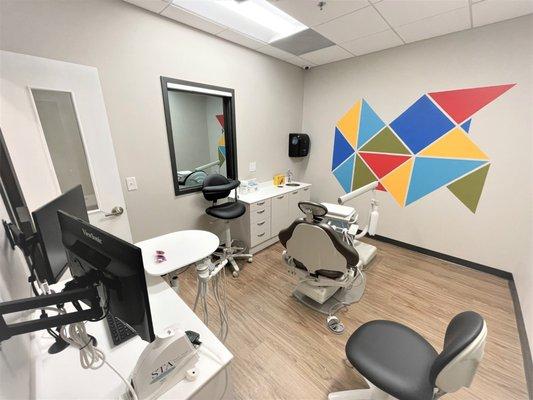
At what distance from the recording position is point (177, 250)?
1.34 metres

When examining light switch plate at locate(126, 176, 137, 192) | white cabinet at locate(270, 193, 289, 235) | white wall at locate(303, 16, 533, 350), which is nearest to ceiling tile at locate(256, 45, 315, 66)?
white wall at locate(303, 16, 533, 350)

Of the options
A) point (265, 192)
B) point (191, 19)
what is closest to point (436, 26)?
point (191, 19)

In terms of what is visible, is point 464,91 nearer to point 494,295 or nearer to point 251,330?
point 494,295

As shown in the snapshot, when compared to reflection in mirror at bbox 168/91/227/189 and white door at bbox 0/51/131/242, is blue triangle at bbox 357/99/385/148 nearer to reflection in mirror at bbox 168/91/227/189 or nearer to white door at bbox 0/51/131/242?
reflection in mirror at bbox 168/91/227/189

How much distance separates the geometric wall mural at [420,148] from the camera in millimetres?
2480

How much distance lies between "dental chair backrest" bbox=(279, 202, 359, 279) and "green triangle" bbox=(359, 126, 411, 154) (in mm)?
1945

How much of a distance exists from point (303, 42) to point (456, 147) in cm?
218

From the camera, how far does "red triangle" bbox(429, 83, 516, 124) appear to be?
2.30 meters

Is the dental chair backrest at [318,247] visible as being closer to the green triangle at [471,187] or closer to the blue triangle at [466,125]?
the green triangle at [471,187]

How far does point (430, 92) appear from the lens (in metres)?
2.64

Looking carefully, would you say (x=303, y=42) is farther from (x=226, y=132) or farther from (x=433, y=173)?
(x=433, y=173)

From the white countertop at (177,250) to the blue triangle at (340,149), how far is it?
2.78 metres

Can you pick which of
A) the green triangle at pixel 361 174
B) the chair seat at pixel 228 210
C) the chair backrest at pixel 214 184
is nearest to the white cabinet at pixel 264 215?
the chair seat at pixel 228 210

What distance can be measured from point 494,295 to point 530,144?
1539 millimetres
